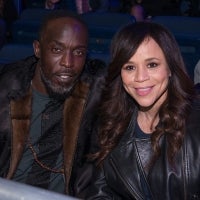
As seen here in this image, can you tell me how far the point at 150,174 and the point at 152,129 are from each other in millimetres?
169

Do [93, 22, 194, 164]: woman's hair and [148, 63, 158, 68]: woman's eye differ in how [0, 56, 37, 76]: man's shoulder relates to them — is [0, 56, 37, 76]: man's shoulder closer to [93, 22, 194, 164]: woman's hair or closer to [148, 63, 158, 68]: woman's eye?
[93, 22, 194, 164]: woman's hair

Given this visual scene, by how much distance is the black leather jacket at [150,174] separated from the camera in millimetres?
1420

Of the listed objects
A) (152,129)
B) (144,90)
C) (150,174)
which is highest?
(144,90)

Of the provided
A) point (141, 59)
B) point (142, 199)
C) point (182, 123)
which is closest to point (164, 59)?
point (141, 59)

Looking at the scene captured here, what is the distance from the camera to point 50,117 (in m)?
1.89

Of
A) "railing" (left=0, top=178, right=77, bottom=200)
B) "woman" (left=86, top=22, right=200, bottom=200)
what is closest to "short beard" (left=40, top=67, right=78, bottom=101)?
"woman" (left=86, top=22, right=200, bottom=200)

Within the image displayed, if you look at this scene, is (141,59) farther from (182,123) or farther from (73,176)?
(73,176)

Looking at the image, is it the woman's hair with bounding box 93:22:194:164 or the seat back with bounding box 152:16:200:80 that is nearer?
the woman's hair with bounding box 93:22:194:164

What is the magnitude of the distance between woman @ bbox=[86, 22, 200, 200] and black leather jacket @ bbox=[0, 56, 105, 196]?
0.24 m

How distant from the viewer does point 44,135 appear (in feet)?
6.17

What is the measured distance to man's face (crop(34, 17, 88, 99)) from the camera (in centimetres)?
179

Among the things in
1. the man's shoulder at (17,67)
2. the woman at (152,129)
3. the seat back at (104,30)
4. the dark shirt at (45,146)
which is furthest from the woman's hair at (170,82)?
the seat back at (104,30)

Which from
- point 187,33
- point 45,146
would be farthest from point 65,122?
point 187,33

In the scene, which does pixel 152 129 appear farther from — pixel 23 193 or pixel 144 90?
pixel 23 193
